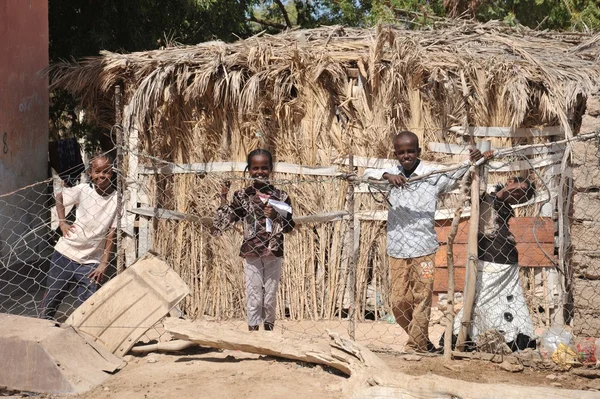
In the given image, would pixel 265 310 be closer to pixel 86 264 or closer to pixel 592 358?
pixel 86 264

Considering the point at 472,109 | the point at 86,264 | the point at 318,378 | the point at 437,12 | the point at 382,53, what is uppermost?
the point at 437,12

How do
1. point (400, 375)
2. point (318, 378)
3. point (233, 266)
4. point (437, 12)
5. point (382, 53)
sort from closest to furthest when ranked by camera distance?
point (400, 375) < point (318, 378) < point (382, 53) < point (233, 266) < point (437, 12)

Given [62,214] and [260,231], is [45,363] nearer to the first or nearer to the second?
[62,214]

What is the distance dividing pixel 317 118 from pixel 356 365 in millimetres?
3418

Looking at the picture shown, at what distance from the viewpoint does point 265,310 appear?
617 centimetres

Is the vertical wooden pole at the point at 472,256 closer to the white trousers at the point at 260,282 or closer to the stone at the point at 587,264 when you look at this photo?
the stone at the point at 587,264

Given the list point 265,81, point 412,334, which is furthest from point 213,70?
point 412,334

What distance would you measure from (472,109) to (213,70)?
97.5 inches

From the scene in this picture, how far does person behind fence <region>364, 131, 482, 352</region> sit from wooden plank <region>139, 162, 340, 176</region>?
2.05 metres

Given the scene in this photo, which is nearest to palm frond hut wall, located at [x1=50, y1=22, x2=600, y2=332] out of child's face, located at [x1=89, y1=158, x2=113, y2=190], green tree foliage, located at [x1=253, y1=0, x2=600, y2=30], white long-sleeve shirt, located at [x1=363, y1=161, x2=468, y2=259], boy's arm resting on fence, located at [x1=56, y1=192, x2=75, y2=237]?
child's face, located at [x1=89, y1=158, x2=113, y2=190]

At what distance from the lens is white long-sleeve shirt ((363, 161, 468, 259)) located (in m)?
5.79

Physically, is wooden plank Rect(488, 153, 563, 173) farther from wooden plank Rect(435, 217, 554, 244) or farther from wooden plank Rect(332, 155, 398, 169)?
wooden plank Rect(332, 155, 398, 169)

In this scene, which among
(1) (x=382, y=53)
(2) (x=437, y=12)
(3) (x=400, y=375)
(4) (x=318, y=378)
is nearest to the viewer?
(3) (x=400, y=375)

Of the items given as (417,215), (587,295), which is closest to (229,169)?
(417,215)
